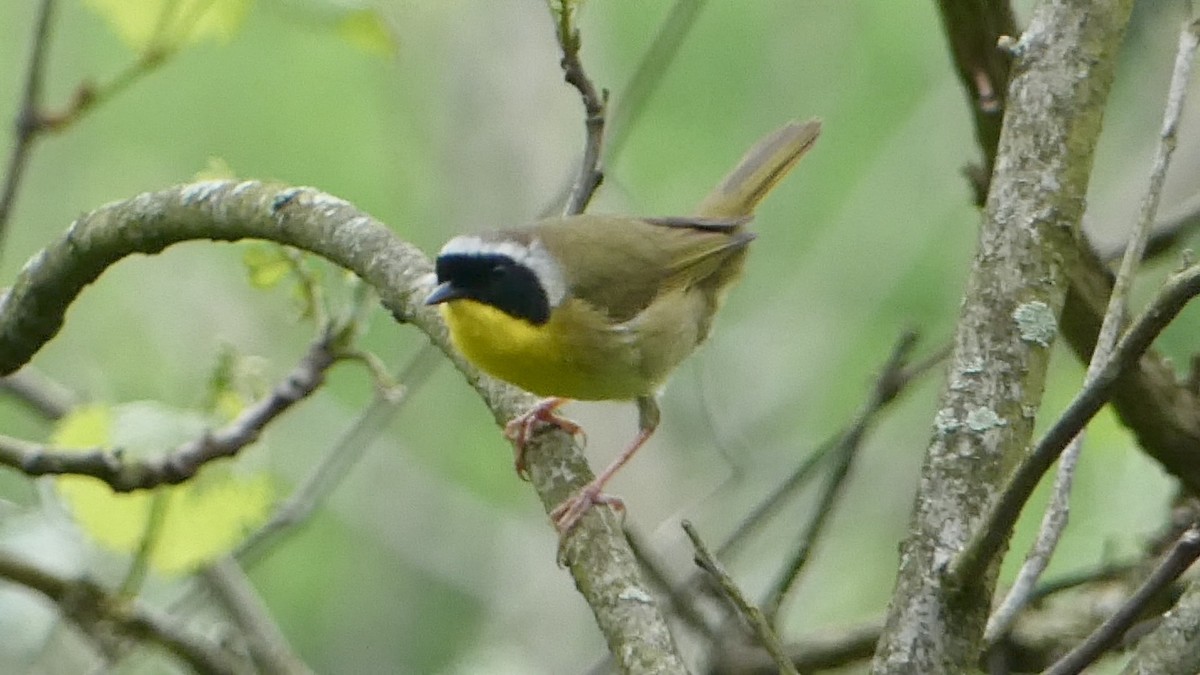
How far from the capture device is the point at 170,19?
2.77 metres

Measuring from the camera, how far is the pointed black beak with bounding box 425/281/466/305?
9.01 feet

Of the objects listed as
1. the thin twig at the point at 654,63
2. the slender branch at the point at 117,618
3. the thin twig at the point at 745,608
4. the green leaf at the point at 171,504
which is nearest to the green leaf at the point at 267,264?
the green leaf at the point at 171,504

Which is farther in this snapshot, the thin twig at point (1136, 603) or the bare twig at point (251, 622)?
→ the bare twig at point (251, 622)

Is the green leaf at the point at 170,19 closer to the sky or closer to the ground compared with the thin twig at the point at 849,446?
closer to the sky

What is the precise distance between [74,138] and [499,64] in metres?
2.08

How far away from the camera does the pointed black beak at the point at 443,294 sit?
2.75 m

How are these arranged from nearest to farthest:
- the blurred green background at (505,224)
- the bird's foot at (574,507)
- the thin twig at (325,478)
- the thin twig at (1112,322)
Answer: the thin twig at (1112,322) → the bird's foot at (574,507) → the thin twig at (325,478) → the blurred green background at (505,224)

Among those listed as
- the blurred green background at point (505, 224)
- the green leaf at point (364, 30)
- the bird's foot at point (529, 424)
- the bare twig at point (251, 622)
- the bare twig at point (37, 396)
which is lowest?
the blurred green background at point (505, 224)

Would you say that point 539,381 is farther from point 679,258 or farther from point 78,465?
point 78,465

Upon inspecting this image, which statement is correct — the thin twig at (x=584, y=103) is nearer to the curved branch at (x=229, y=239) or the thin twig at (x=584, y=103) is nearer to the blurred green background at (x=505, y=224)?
the curved branch at (x=229, y=239)

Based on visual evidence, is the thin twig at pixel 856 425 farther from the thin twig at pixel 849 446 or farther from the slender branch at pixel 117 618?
the slender branch at pixel 117 618

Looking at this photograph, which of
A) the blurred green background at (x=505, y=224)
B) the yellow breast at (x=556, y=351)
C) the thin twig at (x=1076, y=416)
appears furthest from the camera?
the blurred green background at (x=505, y=224)

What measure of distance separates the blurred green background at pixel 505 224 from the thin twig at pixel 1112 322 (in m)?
3.07

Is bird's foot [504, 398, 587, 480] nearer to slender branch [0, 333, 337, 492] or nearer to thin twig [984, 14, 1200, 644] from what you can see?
slender branch [0, 333, 337, 492]
